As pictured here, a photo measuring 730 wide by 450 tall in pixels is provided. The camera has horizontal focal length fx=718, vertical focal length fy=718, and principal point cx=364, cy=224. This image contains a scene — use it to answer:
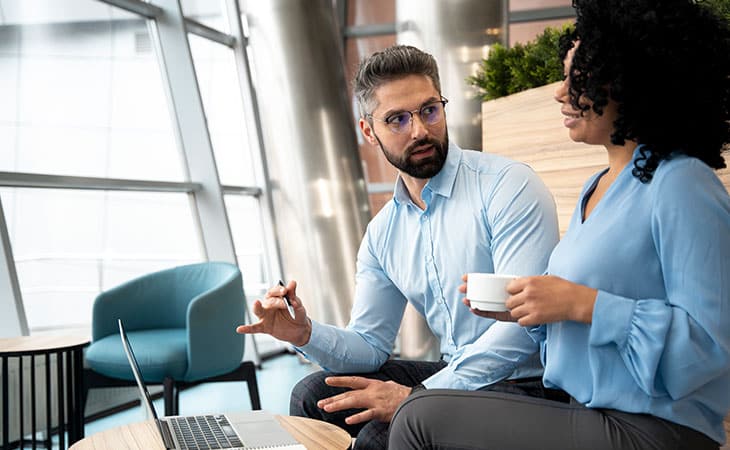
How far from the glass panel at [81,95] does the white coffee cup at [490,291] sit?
10.8 feet

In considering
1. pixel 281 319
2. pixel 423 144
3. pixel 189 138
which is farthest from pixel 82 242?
pixel 423 144

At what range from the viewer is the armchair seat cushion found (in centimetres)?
332

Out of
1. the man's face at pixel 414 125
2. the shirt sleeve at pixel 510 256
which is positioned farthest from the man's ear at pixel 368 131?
the shirt sleeve at pixel 510 256

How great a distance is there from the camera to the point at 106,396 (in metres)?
4.30

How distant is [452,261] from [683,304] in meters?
0.85

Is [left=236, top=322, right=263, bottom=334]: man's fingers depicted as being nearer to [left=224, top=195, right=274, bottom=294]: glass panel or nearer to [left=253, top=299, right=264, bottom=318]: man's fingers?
[left=253, top=299, right=264, bottom=318]: man's fingers

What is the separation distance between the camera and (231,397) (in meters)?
4.65

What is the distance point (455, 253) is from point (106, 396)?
3099mm

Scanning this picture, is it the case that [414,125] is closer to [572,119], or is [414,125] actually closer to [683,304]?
[572,119]

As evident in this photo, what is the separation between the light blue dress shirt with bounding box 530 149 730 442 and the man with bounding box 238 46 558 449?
47 centimetres

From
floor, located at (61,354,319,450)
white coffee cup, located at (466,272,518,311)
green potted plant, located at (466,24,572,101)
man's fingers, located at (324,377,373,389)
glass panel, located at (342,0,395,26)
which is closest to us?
white coffee cup, located at (466,272,518,311)

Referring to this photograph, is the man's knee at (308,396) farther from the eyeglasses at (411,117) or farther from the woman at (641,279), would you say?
the eyeglasses at (411,117)

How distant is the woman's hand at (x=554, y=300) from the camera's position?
121 cm

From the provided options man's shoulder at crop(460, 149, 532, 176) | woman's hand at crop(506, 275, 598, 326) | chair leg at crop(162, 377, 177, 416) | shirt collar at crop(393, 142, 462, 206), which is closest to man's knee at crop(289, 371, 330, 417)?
shirt collar at crop(393, 142, 462, 206)
